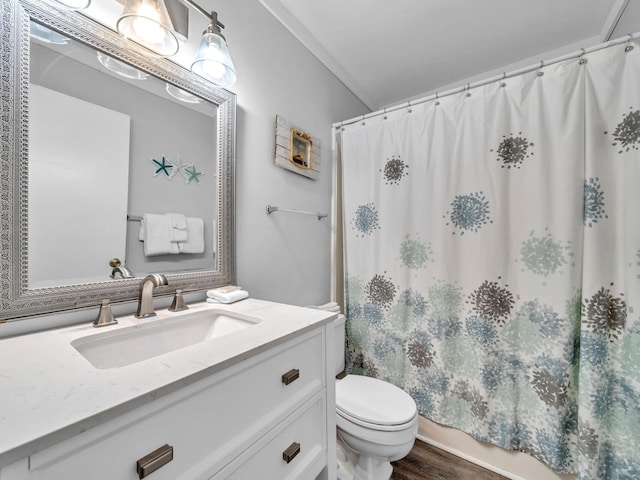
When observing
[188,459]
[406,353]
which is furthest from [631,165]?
[188,459]

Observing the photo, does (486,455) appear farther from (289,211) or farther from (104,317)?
(104,317)

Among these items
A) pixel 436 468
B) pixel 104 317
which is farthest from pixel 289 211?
pixel 436 468

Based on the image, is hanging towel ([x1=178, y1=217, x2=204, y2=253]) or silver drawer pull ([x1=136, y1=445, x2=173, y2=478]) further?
hanging towel ([x1=178, y1=217, x2=204, y2=253])

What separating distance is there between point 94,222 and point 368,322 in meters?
1.53

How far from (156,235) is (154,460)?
0.75 metres

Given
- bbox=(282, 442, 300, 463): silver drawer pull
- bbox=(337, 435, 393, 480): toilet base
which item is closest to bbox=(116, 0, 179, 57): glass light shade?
bbox=(282, 442, 300, 463): silver drawer pull

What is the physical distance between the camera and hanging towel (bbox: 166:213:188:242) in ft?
3.51

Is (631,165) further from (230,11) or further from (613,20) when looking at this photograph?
(230,11)

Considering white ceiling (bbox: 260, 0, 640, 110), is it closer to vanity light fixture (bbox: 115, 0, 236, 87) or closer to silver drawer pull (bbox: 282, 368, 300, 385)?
vanity light fixture (bbox: 115, 0, 236, 87)

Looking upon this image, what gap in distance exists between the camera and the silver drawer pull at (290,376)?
0.75 meters

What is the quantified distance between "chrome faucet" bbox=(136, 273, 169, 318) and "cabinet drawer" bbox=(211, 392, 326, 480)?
21.4 inches

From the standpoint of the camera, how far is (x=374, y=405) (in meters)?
1.25

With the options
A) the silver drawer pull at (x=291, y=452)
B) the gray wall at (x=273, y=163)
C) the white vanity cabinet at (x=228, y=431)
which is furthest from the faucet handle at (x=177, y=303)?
the silver drawer pull at (x=291, y=452)

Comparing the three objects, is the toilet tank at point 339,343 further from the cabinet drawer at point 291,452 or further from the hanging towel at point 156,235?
the hanging towel at point 156,235
